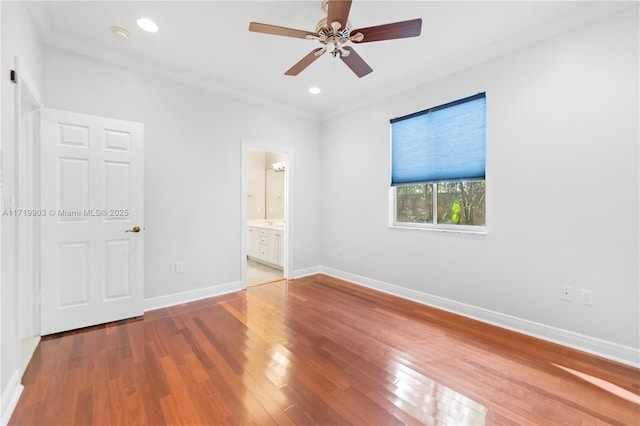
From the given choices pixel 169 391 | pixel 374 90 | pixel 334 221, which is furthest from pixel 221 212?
pixel 374 90

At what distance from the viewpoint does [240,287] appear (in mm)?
4000

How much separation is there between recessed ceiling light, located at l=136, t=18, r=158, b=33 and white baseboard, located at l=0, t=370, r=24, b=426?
285 cm

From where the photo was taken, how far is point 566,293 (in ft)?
8.07

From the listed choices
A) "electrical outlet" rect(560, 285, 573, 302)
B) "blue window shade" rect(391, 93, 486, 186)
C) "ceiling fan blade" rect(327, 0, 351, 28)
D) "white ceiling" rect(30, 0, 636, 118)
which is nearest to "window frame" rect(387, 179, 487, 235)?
"blue window shade" rect(391, 93, 486, 186)

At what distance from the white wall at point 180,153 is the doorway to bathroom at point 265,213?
1.31 meters

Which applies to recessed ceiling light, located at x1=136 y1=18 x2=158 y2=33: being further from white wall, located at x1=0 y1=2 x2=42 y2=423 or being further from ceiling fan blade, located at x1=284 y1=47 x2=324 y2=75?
ceiling fan blade, located at x1=284 y1=47 x2=324 y2=75

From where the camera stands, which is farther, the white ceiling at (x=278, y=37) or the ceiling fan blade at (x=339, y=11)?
the white ceiling at (x=278, y=37)

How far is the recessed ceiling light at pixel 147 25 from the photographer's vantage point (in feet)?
8.05

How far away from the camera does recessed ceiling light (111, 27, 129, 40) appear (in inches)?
101

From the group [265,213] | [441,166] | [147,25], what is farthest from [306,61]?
[265,213]

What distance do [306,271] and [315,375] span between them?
2.87m

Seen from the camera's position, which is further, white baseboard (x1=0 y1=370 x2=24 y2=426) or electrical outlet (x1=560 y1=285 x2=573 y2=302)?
electrical outlet (x1=560 y1=285 x2=573 y2=302)

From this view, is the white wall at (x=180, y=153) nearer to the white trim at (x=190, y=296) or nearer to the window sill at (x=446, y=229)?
the white trim at (x=190, y=296)

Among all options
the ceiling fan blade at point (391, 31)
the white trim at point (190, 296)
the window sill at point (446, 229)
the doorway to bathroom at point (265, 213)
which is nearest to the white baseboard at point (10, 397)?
the white trim at point (190, 296)
